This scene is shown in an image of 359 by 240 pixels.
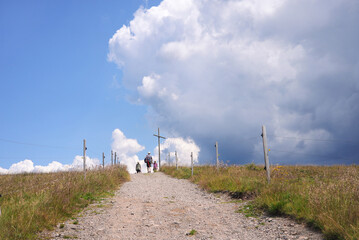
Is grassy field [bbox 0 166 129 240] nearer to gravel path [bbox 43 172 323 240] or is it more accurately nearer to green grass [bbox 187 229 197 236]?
gravel path [bbox 43 172 323 240]

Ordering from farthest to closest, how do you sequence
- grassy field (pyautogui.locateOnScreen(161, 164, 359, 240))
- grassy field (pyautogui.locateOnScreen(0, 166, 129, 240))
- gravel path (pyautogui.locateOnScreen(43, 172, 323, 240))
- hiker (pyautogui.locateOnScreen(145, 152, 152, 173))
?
1. hiker (pyautogui.locateOnScreen(145, 152, 152, 173))
2. gravel path (pyautogui.locateOnScreen(43, 172, 323, 240))
3. grassy field (pyautogui.locateOnScreen(0, 166, 129, 240))
4. grassy field (pyautogui.locateOnScreen(161, 164, 359, 240))

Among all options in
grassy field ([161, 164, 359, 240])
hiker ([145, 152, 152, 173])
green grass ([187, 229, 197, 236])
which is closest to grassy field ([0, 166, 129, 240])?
green grass ([187, 229, 197, 236])

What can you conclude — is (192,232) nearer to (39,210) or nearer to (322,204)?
(322,204)

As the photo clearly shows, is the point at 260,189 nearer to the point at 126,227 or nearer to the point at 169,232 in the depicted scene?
the point at 169,232

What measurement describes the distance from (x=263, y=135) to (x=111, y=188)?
856 cm

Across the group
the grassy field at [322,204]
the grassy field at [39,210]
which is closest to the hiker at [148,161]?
the grassy field at [39,210]

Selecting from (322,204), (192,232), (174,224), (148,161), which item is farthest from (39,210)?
(148,161)

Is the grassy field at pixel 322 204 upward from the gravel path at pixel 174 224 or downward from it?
upward

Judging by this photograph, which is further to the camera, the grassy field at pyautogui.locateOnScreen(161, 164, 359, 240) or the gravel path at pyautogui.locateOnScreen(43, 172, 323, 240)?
the gravel path at pyautogui.locateOnScreen(43, 172, 323, 240)

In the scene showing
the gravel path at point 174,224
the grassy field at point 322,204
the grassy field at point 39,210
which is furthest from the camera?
the gravel path at point 174,224

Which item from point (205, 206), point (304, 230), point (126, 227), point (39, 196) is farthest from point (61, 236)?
point (304, 230)

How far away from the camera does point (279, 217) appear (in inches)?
295

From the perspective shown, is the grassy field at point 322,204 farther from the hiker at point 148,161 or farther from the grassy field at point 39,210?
the hiker at point 148,161

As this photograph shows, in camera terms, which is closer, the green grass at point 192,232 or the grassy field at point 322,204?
the grassy field at point 322,204
